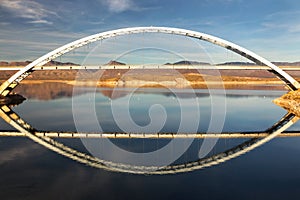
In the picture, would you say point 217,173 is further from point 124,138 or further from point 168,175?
point 124,138

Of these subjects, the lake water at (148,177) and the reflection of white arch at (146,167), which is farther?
the reflection of white arch at (146,167)

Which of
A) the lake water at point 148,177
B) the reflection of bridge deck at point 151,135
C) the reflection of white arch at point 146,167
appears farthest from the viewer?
the reflection of bridge deck at point 151,135

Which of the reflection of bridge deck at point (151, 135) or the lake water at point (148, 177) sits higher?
the reflection of bridge deck at point (151, 135)

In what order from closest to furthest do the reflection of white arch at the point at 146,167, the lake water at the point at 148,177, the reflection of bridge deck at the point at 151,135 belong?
the lake water at the point at 148,177, the reflection of white arch at the point at 146,167, the reflection of bridge deck at the point at 151,135

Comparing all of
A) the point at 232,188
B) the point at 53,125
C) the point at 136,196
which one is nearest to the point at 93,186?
the point at 136,196

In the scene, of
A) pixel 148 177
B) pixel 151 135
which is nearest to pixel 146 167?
pixel 148 177

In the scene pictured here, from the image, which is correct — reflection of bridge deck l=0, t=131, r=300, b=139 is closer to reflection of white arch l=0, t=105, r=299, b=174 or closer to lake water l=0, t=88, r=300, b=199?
reflection of white arch l=0, t=105, r=299, b=174

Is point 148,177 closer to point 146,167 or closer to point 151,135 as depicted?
point 146,167

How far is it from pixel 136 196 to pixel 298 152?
1186cm

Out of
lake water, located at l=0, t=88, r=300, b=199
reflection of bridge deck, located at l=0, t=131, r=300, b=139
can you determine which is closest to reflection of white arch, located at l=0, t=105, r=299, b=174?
lake water, located at l=0, t=88, r=300, b=199

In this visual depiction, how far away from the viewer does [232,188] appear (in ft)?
38.2

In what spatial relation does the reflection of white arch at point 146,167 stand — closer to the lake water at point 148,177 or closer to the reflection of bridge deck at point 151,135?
the lake water at point 148,177

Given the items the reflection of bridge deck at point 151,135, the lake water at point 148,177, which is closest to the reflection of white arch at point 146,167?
the lake water at point 148,177

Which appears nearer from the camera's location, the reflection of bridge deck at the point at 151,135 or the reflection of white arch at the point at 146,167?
the reflection of white arch at the point at 146,167
